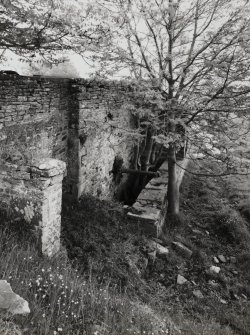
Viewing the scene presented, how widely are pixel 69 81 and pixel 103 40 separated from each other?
153cm

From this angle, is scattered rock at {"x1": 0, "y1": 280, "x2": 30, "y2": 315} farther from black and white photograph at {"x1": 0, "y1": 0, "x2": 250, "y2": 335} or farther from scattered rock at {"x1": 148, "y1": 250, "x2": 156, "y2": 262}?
scattered rock at {"x1": 148, "y1": 250, "x2": 156, "y2": 262}

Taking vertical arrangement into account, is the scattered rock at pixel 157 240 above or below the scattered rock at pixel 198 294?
above

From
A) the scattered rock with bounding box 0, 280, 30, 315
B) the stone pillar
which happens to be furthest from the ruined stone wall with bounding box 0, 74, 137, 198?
the scattered rock with bounding box 0, 280, 30, 315

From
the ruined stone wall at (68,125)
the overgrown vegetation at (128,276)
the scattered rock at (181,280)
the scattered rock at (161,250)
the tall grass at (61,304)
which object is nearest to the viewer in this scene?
the tall grass at (61,304)

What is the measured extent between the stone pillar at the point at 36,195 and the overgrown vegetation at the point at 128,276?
0.22 metres

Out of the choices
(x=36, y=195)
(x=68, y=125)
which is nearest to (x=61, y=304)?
(x=36, y=195)

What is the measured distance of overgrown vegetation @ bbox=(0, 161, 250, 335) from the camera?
3066mm

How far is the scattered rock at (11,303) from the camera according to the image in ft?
8.43

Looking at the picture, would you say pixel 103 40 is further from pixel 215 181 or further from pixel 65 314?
pixel 215 181

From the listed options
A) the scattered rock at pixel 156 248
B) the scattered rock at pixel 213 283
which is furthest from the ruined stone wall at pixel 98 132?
the scattered rock at pixel 213 283

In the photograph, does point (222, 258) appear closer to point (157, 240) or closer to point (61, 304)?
point (157, 240)

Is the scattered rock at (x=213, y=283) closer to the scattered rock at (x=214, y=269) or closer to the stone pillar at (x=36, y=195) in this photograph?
the scattered rock at (x=214, y=269)

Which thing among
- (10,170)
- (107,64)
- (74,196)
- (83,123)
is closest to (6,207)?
(10,170)

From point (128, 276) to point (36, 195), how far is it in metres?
1.99
